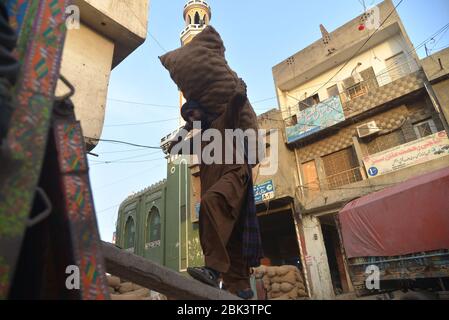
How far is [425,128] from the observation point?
1099cm

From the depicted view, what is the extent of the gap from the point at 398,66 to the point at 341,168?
500 cm

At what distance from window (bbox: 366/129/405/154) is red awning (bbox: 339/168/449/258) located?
5.35 m

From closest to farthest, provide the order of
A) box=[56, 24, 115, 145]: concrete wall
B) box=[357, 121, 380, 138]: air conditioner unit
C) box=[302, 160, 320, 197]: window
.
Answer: box=[56, 24, 115, 145]: concrete wall → box=[357, 121, 380, 138]: air conditioner unit → box=[302, 160, 320, 197]: window

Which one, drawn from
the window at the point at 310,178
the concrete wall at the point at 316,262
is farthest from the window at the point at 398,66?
the concrete wall at the point at 316,262

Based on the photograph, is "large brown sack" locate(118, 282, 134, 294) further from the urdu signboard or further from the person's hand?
the urdu signboard

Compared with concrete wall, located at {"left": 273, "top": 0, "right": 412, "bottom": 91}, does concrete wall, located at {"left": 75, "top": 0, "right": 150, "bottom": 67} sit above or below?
below

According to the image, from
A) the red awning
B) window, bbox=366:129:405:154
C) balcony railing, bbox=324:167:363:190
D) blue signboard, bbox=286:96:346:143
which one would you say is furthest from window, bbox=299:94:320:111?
the red awning

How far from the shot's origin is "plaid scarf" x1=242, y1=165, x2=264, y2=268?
210 centimetres

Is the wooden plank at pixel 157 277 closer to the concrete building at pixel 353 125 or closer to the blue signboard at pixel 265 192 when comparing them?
the concrete building at pixel 353 125

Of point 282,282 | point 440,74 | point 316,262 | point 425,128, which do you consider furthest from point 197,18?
point 282,282

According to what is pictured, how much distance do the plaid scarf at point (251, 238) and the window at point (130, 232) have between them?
19581 millimetres

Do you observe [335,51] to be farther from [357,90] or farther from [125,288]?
[125,288]

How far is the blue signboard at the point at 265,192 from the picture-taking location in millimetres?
12727
